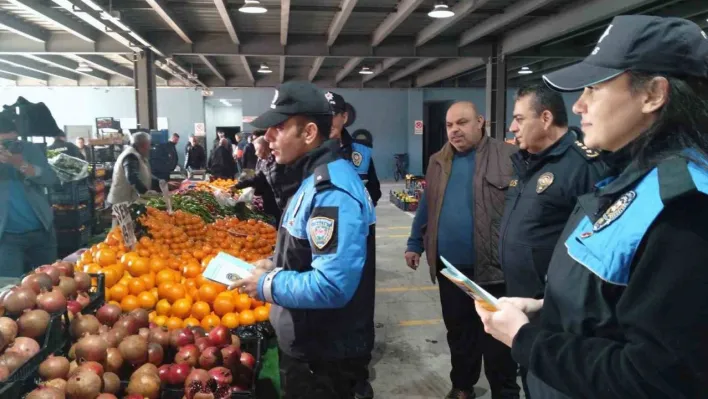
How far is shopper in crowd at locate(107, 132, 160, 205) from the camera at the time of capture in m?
6.21

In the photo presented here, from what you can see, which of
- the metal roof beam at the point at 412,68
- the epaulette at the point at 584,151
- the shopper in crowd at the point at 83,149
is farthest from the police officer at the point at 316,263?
the metal roof beam at the point at 412,68

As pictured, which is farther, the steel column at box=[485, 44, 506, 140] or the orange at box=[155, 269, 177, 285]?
the steel column at box=[485, 44, 506, 140]

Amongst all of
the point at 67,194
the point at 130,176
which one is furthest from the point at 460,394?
the point at 67,194

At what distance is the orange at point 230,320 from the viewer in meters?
2.76

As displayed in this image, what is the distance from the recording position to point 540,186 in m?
2.43

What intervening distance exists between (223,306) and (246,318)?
153 mm

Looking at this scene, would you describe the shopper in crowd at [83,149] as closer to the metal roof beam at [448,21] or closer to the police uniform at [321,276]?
the metal roof beam at [448,21]

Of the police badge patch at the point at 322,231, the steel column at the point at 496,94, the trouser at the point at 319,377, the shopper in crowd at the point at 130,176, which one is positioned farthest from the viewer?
the steel column at the point at 496,94

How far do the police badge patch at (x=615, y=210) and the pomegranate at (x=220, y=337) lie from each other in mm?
1696

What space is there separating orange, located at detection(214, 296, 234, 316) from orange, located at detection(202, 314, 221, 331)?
43 millimetres

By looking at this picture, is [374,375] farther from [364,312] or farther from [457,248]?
[364,312]

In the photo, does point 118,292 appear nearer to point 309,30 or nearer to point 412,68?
point 309,30

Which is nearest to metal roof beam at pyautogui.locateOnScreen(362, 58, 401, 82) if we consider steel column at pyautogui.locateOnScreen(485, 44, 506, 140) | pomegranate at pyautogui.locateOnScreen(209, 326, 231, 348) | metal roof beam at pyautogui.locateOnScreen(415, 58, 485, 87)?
metal roof beam at pyautogui.locateOnScreen(415, 58, 485, 87)

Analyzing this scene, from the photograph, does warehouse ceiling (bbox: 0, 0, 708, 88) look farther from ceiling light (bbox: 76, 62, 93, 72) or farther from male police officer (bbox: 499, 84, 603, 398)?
male police officer (bbox: 499, 84, 603, 398)
